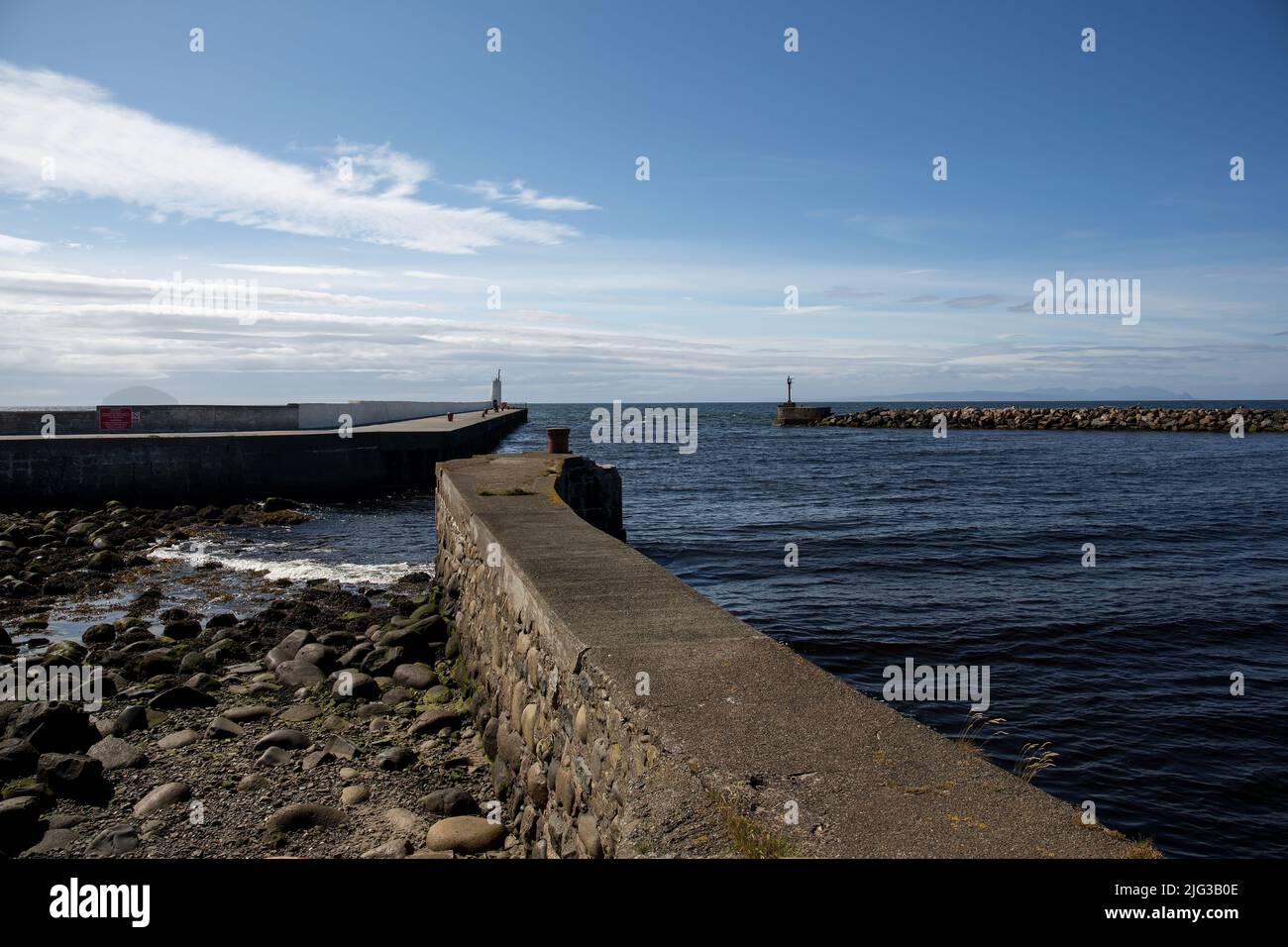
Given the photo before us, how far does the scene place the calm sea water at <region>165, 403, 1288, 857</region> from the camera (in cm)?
694

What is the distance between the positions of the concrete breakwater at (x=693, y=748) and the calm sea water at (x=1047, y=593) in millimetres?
3671

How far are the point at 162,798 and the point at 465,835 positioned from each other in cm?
214

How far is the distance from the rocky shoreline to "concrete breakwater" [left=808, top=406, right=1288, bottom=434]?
6658 centimetres

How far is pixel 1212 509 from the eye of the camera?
22.5 m

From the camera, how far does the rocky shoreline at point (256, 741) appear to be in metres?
4.99

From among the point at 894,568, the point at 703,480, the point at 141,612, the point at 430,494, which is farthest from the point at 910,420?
the point at 141,612

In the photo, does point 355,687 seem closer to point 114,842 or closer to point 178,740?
point 178,740

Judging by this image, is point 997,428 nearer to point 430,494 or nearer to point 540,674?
point 430,494

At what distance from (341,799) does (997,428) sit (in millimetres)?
78785

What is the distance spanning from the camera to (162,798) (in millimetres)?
5414

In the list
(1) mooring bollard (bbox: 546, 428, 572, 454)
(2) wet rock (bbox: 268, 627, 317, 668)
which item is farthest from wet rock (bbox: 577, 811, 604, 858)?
(1) mooring bollard (bbox: 546, 428, 572, 454)

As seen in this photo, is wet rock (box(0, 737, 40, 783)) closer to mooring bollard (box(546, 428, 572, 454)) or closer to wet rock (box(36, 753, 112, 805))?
wet rock (box(36, 753, 112, 805))

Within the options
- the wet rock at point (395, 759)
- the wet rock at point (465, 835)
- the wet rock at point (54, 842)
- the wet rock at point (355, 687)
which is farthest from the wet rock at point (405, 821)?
the wet rock at point (355, 687)
